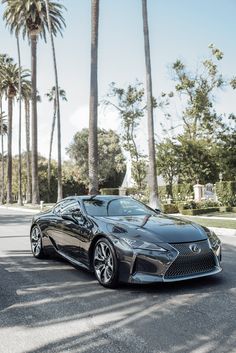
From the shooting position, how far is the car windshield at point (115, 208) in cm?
735

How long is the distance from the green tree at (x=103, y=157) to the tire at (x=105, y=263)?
60.2 metres

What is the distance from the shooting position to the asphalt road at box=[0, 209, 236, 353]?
415 cm

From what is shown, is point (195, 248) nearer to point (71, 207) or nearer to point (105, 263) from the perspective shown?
point (105, 263)

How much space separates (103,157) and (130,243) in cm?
6505

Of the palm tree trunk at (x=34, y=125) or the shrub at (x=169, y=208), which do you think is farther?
the palm tree trunk at (x=34, y=125)

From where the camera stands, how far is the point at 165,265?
18.9 feet

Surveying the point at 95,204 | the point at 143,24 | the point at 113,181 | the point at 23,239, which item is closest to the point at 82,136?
the point at 113,181

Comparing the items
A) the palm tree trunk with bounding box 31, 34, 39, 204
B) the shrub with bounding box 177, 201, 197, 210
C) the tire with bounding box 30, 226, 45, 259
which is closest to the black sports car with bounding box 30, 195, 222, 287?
the tire with bounding box 30, 226, 45, 259

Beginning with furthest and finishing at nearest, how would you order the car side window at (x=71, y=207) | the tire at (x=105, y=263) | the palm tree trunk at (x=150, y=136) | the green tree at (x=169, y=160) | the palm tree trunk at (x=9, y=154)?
the palm tree trunk at (x=9, y=154) < the green tree at (x=169, y=160) < the palm tree trunk at (x=150, y=136) < the car side window at (x=71, y=207) < the tire at (x=105, y=263)

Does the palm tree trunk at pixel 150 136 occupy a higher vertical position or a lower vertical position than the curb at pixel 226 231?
higher

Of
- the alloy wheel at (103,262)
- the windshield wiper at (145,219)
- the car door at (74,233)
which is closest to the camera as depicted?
the alloy wheel at (103,262)

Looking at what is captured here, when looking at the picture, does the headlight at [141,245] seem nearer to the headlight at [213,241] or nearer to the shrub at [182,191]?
the headlight at [213,241]

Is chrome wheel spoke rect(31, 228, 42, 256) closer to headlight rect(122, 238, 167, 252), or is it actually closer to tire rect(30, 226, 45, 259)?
tire rect(30, 226, 45, 259)

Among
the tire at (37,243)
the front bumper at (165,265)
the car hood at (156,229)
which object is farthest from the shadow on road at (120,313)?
the tire at (37,243)
